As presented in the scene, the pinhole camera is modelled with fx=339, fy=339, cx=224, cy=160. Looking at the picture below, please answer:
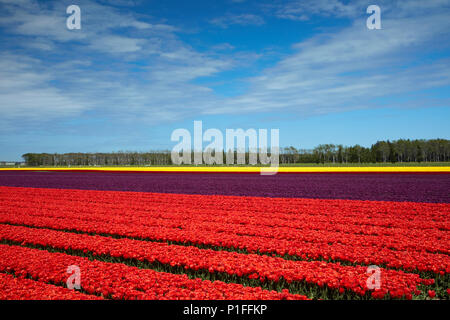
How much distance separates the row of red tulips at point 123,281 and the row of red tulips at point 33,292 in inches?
13.4

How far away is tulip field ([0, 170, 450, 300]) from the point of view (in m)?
6.53

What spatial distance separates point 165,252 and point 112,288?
A: 2.30 meters

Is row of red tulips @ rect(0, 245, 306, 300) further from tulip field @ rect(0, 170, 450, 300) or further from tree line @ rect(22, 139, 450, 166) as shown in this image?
tree line @ rect(22, 139, 450, 166)

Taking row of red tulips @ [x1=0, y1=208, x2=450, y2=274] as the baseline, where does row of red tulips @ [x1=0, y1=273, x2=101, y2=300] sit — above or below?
below

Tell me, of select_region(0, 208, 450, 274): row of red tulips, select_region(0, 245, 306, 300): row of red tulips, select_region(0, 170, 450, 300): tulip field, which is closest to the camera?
select_region(0, 245, 306, 300): row of red tulips

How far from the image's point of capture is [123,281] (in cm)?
690

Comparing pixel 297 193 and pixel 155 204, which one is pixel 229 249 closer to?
pixel 155 204

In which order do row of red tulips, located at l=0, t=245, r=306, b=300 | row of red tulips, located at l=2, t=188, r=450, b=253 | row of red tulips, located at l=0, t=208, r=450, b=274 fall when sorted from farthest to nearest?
row of red tulips, located at l=2, t=188, r=450, b=253 → row of red tulips, located at l=0, t=208, r=450, b=274 → row of red tulips, located at l=0, t=245, r=306, b=300

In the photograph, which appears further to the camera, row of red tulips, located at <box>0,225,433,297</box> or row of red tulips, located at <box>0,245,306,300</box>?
row of red tulips, located at <box>0,225,433,297</box>

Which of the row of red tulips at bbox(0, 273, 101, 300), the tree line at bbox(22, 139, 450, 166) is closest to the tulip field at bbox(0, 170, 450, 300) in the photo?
the row of red tulips at bbox(0, 273, 101, 300)

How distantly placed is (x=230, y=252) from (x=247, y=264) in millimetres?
1365

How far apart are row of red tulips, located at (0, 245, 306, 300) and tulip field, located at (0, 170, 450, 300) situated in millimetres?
22

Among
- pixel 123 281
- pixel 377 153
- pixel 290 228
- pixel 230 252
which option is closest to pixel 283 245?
pixel 230 252
